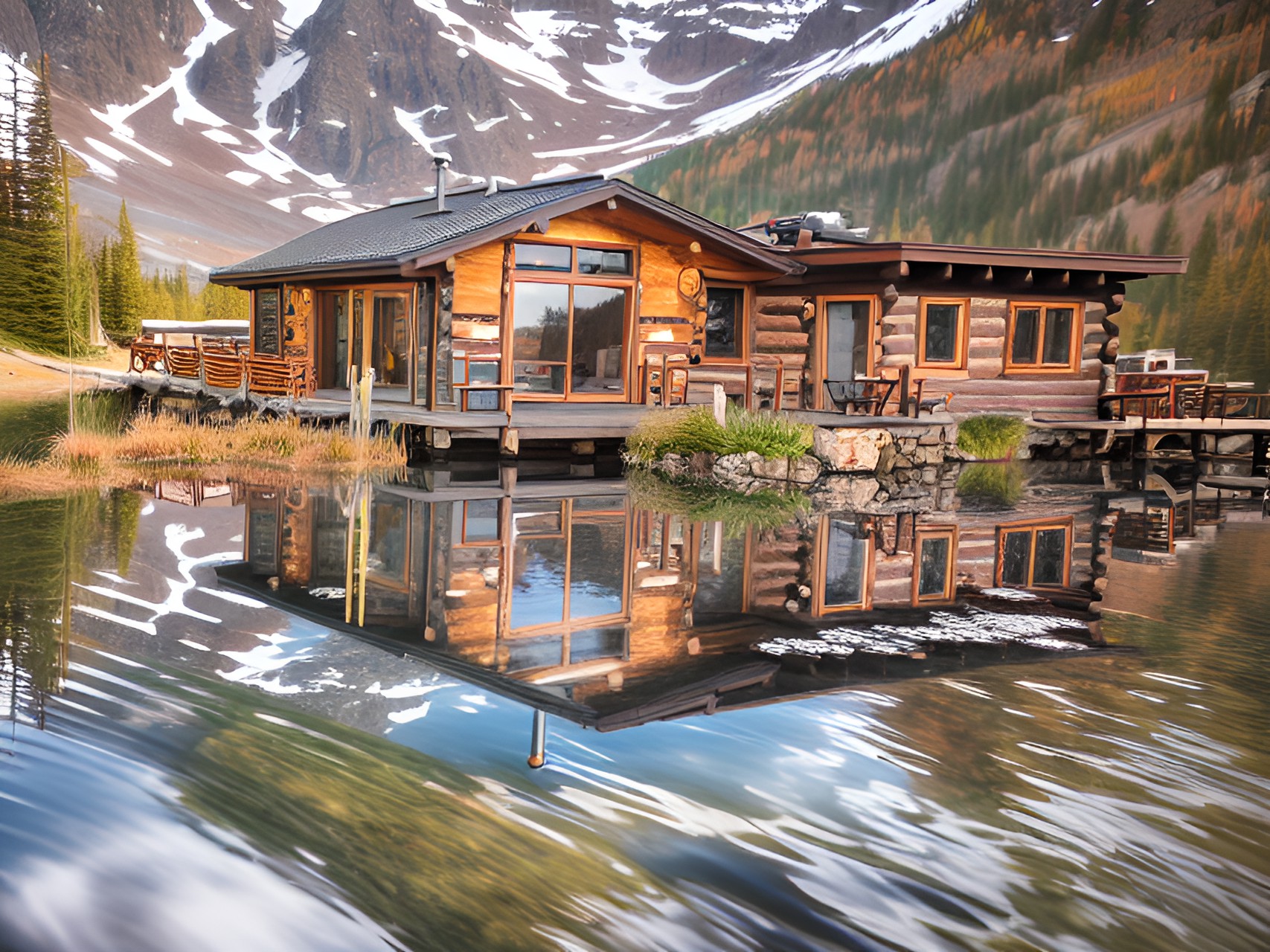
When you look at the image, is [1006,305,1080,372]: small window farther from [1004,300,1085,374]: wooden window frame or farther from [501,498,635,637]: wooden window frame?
[501,498,635,637]: wooden window frame

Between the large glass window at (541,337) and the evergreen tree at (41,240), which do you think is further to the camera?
the evergreen tree at (41,240)

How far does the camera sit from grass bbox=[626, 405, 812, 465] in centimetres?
1521

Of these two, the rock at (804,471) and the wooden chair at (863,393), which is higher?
the wooden chair at (863,393)

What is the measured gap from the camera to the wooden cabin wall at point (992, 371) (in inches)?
776

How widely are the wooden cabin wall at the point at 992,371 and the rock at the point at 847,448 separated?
3.61m

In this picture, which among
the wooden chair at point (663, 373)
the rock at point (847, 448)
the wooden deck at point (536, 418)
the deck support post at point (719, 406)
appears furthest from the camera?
the wooden chair at point (663, 373)

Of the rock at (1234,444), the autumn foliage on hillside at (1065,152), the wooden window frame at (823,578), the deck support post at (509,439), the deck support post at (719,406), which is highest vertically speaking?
the autumn foliage on hillside at (1065,152)

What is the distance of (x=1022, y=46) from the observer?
244ft

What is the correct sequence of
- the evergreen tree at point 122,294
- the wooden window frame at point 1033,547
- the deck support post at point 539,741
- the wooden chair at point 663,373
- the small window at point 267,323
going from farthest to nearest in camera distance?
the evergreen tree at point 122,294 → the small window at point 267,323 → the wooden chair at point 663,373 → the wooden window frame at point 1033,547 → the deck support post at point 539,741

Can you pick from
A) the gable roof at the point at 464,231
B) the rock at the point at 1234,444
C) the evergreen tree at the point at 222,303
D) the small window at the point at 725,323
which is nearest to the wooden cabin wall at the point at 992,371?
the gable roof at the point at 464,231

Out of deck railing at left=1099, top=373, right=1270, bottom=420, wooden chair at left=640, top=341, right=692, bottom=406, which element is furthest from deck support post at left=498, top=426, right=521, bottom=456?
deck railing at left=1099, top=373, right=1270, bottom=420

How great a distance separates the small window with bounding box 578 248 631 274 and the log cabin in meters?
0.03

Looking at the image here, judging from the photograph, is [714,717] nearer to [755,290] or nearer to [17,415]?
[755,290]

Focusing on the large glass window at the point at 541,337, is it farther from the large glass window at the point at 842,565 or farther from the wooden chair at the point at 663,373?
the large glass window at the point at 842,565
